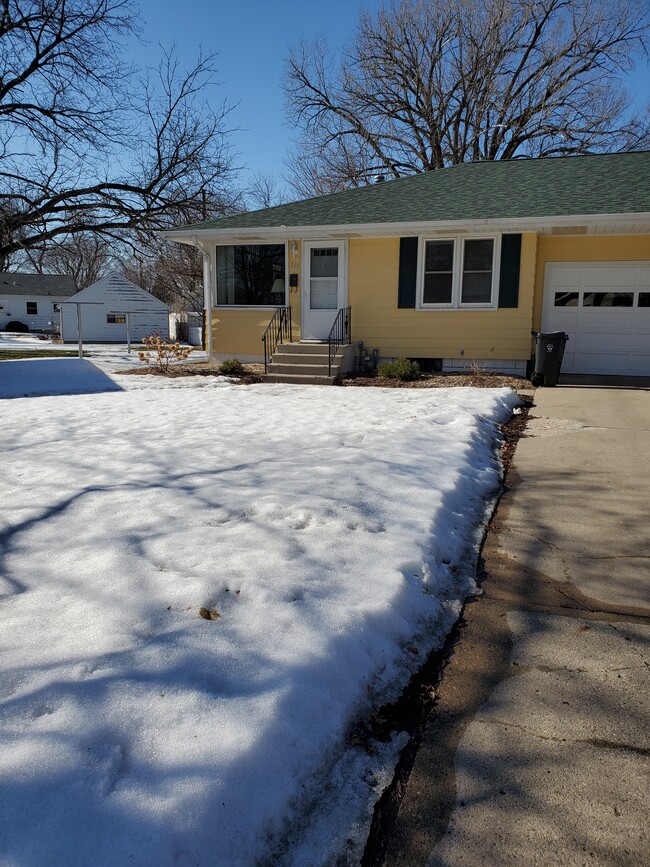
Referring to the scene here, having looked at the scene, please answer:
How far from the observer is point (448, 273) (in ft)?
39.2

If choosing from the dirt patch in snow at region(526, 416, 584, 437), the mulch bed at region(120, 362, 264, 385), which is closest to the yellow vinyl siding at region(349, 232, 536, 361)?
the mulch bed at region(120, 362, 264, 385)

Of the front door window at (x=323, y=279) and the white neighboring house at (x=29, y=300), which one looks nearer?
the front door window at (x=323, y=279)

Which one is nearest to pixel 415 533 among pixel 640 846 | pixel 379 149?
pixel 640 846

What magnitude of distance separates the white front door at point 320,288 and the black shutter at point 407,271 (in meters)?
1.28

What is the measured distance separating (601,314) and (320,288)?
5745 millimetres

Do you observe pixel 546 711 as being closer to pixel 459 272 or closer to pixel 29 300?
pixel 459 272

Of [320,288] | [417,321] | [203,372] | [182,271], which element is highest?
[182,271]

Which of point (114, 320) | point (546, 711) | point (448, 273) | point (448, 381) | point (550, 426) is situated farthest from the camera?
point (114, 320)

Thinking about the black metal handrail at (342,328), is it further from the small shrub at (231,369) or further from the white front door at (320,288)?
the small shrub at (231,369)

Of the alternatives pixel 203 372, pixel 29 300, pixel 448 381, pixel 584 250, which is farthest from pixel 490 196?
pixel 29 300

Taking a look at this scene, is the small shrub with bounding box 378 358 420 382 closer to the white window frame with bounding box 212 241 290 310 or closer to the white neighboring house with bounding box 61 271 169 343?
the white window frame with bounding box 212 241 290 310

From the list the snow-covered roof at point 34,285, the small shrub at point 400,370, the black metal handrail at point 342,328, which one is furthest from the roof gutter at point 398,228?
the snow-covered roof at point 34,285

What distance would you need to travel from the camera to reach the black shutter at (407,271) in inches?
472

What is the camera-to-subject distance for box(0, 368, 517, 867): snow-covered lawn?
5.04ft
